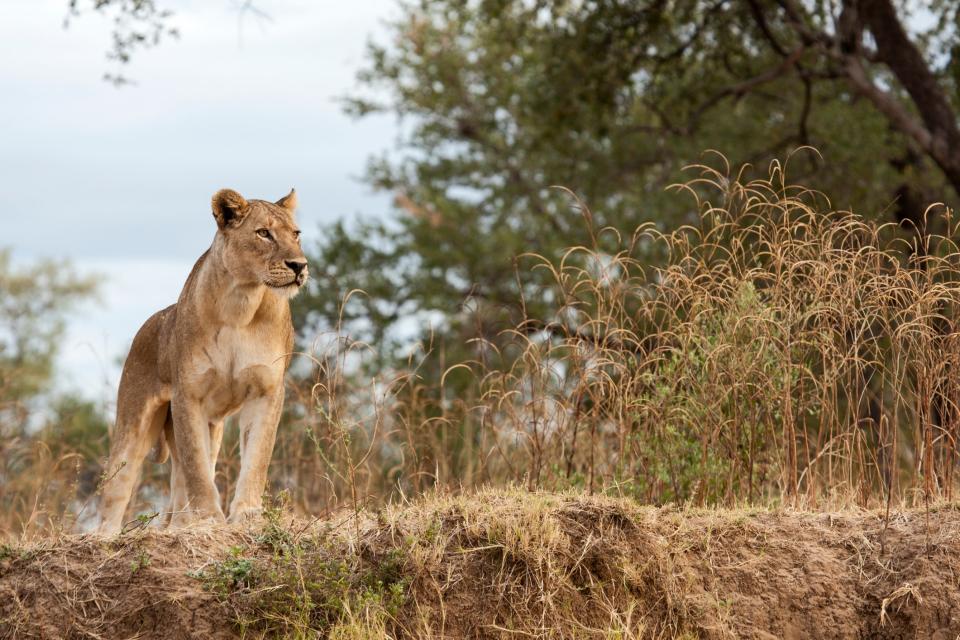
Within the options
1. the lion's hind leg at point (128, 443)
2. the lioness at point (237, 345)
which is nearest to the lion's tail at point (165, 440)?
the lion's hind leg at point (128, 443)

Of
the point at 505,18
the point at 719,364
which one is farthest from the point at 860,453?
the point at 505,18

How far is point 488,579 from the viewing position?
527 cm

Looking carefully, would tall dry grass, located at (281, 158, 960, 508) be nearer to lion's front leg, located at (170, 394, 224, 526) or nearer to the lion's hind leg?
lion's front leg, located at (170, 394, 224, 526)

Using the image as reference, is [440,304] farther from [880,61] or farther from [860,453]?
[860,453]

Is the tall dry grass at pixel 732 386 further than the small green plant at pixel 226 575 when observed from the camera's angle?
Yes

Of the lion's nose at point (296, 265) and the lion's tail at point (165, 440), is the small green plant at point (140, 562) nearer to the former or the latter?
the lion's nose at point (296, 265)

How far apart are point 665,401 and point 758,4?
10043 mm

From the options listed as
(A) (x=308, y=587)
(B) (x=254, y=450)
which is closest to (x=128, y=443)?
(B) (x=254, y=450)

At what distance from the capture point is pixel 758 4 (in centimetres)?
1552

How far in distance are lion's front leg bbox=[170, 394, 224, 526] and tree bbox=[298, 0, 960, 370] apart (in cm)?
669

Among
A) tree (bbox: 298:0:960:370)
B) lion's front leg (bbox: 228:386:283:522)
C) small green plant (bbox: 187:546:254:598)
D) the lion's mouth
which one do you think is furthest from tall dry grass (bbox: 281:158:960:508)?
tree (bbox: 298:0:960:370)

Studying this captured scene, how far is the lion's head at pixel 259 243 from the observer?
5.93 m

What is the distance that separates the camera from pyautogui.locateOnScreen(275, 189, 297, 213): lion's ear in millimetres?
6379

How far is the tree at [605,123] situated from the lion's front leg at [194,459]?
6692 millimetres
